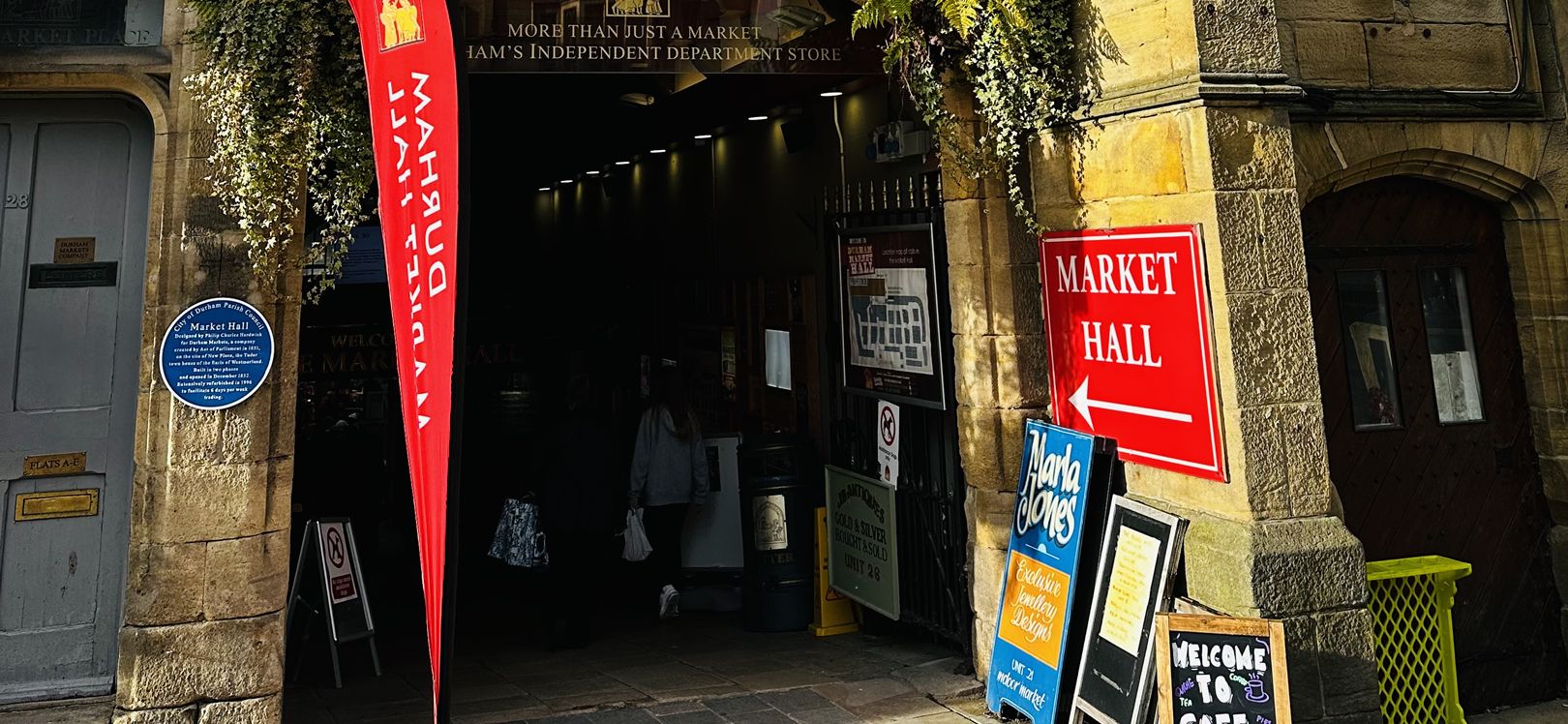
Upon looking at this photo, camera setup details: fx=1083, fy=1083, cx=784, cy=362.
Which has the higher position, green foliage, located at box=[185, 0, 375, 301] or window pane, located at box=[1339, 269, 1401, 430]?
green foliage, located at box=[185, 0, 375, 301]

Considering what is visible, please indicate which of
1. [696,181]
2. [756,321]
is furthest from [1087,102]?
[696,181]

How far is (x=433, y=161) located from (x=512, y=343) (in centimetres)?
780

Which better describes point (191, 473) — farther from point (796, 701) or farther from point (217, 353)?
point (796, 701)

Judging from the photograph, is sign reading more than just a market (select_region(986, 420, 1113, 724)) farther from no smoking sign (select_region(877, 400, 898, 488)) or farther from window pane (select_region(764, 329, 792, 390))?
window pane (select_region(764, 329, 792, 390))

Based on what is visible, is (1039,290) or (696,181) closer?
(1039,290)

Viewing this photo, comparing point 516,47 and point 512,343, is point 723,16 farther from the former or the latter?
point 512,343

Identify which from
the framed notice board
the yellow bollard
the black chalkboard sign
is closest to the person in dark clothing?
the yellow bollard

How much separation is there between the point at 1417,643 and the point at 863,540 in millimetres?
2988

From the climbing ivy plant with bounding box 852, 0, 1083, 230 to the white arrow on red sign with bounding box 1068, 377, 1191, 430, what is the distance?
84cm

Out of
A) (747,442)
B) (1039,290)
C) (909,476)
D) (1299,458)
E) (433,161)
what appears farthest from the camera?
(747,442)

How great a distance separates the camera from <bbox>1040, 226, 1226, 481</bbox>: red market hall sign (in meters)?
4.42

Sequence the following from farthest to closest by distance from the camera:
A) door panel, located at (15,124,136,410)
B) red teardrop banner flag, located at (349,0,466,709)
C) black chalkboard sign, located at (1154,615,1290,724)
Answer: door panel, located at (15,124,136,410)
black chalkboard sign, located at (1154,615,1290,724)
red teardrop banner flag, located at (349,0,466,709)

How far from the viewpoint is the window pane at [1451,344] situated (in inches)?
214

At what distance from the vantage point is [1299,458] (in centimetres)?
437
